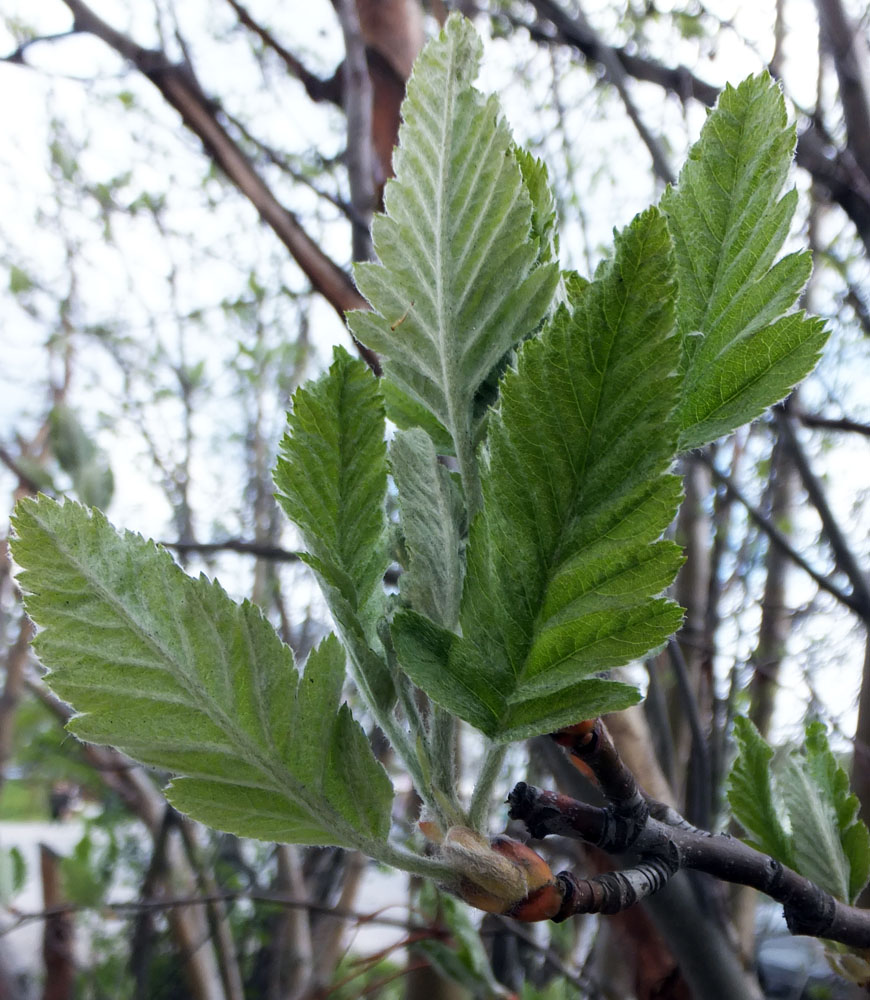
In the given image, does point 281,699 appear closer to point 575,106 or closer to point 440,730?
point 440,730

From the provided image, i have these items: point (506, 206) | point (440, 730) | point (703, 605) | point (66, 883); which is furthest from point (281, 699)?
point (66, 883)

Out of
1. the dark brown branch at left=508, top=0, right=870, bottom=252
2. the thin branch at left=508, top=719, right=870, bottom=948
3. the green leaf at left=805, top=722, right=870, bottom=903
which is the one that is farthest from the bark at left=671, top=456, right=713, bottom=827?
the thin branch at left=508, top=719, right=870, bottom=948

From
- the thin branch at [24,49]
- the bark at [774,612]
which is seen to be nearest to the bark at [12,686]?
the thin branch at [24,49]

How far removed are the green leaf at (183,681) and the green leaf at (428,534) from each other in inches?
1.5

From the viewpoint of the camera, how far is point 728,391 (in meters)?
0.23

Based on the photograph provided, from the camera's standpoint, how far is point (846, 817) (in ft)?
1.18

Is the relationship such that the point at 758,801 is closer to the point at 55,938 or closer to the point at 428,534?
the point at 428,534

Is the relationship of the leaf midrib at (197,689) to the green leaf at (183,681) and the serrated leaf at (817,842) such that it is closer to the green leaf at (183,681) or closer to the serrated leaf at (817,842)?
the green leaf at (183,681)

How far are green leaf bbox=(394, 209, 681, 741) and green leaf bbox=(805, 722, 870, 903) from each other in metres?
0.22

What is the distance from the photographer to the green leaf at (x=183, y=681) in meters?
0.21

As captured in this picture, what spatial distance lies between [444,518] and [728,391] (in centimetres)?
9

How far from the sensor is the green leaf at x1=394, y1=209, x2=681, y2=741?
0.19 meters

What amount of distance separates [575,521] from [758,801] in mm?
227

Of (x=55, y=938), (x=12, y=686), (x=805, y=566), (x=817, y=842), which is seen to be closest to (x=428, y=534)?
(x=817, y=842)
